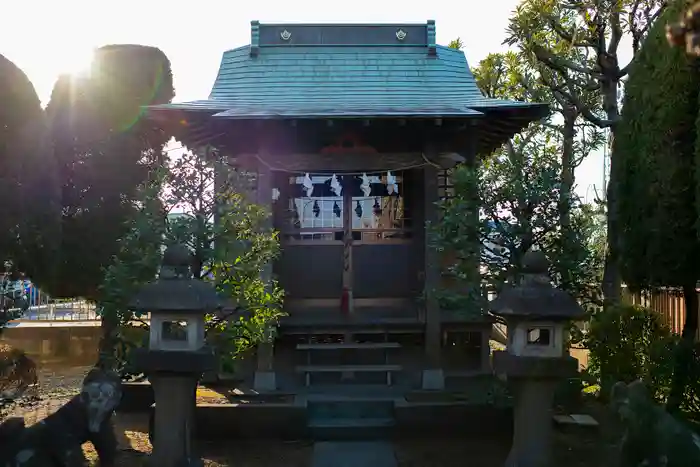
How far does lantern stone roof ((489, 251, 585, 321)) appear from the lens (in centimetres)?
561

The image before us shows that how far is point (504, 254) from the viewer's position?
6.97 metres

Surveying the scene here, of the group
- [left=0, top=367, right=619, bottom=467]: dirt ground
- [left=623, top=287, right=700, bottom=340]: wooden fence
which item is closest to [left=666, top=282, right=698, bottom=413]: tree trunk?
[left=0, top=367, right=619, bottom=467]: dirt ground

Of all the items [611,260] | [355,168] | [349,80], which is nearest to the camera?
[611,260]

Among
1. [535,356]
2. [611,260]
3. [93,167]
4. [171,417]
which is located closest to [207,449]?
[171,417]

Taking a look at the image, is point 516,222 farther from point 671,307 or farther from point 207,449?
point 671,307

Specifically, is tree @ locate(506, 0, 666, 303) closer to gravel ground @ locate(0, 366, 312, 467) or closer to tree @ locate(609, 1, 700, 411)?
tree @ locate(609, 1, 700, 411)

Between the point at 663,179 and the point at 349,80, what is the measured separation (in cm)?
614

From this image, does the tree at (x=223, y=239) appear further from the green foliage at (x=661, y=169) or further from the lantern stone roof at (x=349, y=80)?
the green foliage at (x=661, y=169)

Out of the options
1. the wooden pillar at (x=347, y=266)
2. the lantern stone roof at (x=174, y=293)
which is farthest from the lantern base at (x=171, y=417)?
the wooden pillar at (x=347, y=266)

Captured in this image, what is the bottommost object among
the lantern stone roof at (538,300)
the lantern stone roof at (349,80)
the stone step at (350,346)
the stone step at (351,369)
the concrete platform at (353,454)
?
the concrete platform at (353,454)

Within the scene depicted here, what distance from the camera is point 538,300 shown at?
18.5ft

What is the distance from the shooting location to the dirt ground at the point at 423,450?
6.53 metres

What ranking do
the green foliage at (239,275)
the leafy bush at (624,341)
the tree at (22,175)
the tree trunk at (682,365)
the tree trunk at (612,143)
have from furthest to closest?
the tree trunk at (612,143), the leafy bush at (624,341), the tree trunk at (682,365), the green foliage at (239,275), the tree at (22,175)

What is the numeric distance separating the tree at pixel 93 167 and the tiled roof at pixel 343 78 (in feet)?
6.78
